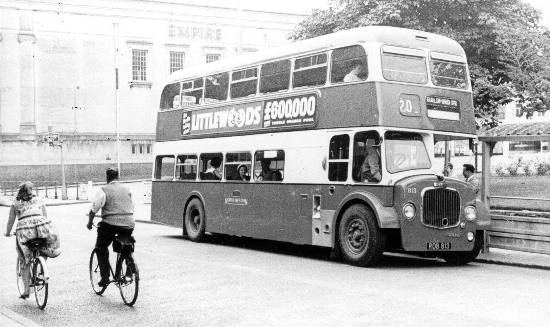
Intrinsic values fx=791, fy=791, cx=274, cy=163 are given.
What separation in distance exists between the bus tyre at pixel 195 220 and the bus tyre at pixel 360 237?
583 cm

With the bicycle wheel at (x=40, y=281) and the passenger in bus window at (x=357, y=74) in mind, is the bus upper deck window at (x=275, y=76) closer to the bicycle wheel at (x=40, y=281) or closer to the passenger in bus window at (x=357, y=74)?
the passenger in bus window at (x=357, y=74)

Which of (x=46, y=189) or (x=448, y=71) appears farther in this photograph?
(x=46, y=189)

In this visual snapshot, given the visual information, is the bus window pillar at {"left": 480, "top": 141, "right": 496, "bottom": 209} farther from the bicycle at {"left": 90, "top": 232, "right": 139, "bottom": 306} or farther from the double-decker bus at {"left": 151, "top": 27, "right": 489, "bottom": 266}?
the bicycle at {"left": 90, "top": 232, "right": 139, "bottom": 306}

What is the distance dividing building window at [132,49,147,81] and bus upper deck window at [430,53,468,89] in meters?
46.8

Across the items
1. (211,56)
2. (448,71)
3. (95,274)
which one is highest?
(211,56)

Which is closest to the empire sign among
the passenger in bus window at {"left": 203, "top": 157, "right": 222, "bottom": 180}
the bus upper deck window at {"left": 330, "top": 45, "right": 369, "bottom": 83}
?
the passenger in bus window at {"left": 203, "top": 157, "right": 222, "bottom": 180}

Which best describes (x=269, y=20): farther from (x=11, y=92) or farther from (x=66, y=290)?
(x=66, y=290)

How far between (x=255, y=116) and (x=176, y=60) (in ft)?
147

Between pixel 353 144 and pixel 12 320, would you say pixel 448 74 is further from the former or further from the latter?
pixel 12 320

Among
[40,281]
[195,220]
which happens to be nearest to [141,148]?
[195,220]

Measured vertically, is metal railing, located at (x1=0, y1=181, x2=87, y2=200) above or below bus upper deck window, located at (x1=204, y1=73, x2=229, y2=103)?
below

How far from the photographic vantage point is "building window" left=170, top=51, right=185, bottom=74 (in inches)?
2404

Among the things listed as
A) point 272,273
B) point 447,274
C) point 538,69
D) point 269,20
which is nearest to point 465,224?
point 447,274

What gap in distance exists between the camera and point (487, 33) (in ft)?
97.8
